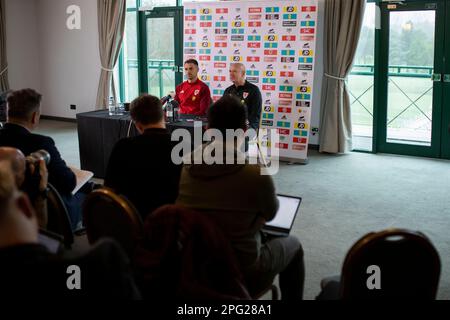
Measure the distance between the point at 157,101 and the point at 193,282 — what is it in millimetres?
1287

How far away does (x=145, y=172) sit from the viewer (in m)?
2.50

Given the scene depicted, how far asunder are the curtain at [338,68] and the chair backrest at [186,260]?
518 centimetres

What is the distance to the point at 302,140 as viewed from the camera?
251 inches

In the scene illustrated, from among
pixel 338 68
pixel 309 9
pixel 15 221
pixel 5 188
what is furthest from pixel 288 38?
pixel 15 221

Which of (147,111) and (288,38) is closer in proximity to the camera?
(147,111)

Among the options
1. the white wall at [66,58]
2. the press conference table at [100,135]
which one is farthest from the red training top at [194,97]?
the white wall at [66,58]

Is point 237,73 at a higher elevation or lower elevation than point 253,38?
lower

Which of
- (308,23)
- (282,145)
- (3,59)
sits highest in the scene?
(308,23)

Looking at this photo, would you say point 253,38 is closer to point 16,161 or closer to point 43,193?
point 43,193

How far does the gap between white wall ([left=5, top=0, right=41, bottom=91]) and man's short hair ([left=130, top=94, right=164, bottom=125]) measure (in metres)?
7.64

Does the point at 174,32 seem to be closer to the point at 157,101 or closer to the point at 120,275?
the point at 157,101

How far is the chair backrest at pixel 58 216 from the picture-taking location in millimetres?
2477

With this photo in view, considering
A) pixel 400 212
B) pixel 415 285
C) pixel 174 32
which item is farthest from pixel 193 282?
pixel 174 32

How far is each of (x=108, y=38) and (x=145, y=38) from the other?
2.07 feet
